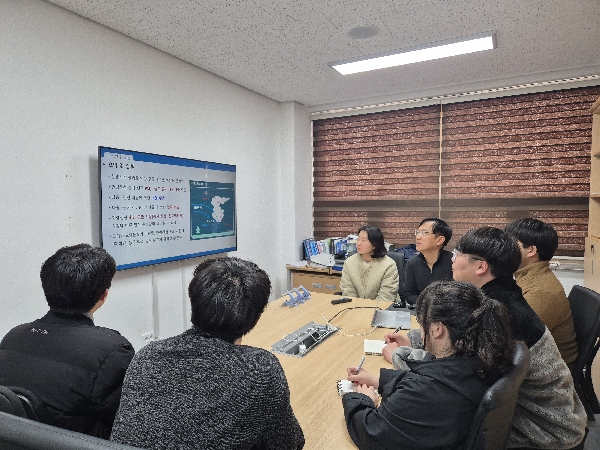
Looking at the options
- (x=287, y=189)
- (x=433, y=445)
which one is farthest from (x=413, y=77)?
(x=433, y=445)

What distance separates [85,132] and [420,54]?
8.21 ft

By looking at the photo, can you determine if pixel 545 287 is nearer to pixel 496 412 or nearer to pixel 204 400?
pixel 496 412

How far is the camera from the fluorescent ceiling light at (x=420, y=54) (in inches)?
106

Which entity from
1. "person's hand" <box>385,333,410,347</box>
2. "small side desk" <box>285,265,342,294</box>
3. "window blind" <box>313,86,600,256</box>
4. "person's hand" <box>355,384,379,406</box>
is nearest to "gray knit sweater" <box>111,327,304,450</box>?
"person's hand" <box>355,384,379,406</box>

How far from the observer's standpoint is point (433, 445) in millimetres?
978

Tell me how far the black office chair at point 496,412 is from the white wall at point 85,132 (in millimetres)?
2272

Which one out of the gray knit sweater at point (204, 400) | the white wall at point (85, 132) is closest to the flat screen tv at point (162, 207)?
the white wall at point (85, 132)

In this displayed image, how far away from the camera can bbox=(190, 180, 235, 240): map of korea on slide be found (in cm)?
311

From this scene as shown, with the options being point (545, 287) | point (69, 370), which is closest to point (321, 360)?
point (69, 370)

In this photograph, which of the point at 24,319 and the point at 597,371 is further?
the point at 597,371

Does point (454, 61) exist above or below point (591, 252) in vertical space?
above

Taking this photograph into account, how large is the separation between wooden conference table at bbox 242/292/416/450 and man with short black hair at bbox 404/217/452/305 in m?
0.49

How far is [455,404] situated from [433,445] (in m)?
0.12

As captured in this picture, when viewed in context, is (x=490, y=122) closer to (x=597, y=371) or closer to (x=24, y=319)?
(x=597, y=371)
